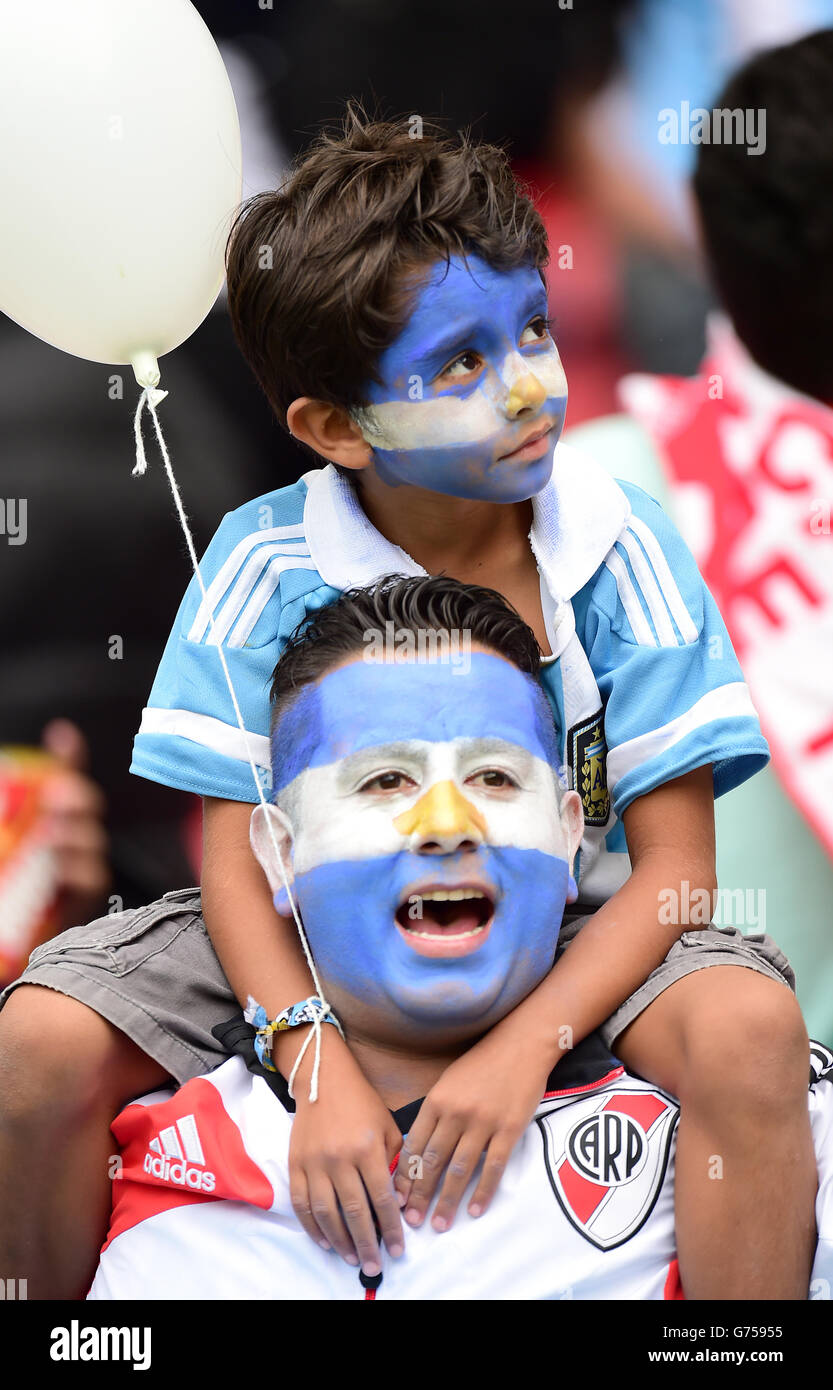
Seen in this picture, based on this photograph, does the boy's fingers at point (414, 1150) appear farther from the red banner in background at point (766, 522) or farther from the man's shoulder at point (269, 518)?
the red banner in background at point (766, 522)

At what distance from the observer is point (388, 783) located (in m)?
1.65

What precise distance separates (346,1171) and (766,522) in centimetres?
152

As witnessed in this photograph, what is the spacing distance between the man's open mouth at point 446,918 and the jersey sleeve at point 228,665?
0.33 meters

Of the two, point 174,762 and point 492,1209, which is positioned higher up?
point 174,762

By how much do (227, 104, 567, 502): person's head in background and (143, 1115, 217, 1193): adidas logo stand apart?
2.51 feet

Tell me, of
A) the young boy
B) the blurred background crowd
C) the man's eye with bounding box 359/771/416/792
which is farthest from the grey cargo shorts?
the blurred background crowd

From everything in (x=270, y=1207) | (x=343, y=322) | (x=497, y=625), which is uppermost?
(x=343, y=322)

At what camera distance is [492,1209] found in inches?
61.6

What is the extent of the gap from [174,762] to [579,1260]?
0.73 metres

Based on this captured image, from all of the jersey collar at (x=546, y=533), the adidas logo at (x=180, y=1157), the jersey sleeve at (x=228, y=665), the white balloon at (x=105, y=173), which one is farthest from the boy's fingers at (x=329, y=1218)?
the white balloon at (x=105, y=173)

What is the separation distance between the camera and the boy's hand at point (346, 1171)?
1.53 metres
